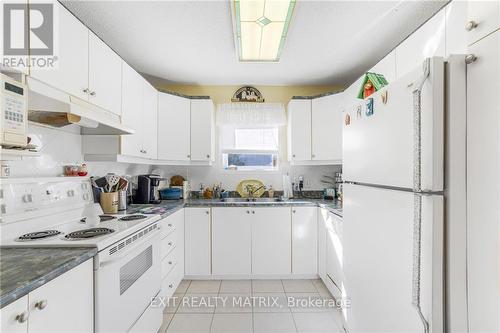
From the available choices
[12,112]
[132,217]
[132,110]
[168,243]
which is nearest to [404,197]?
[12,112]

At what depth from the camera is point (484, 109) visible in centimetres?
75

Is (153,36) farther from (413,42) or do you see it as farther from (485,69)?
(485,69)

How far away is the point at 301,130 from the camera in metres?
3.01

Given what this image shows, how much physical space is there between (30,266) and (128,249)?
1.64 feet

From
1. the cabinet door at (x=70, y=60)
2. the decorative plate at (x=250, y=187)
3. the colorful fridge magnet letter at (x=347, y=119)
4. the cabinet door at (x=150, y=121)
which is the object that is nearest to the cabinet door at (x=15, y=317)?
the cabinet door at (x=70, y=60)

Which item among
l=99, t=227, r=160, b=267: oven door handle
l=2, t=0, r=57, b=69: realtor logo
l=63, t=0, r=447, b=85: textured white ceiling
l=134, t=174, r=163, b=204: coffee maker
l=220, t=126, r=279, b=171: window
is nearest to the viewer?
l=2, t=0, r=57, b=69: realtor logo

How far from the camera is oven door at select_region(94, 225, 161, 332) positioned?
1178 millimetres

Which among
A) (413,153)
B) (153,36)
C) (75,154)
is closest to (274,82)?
(153,36)

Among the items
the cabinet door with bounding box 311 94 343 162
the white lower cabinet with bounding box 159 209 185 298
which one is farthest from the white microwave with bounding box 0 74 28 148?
the cabinet door with bounding box 311 94 343 162

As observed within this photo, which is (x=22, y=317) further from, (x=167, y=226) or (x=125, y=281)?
(x=167, y=226)

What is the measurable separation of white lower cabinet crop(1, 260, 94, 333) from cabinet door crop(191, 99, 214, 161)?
6.41 ft

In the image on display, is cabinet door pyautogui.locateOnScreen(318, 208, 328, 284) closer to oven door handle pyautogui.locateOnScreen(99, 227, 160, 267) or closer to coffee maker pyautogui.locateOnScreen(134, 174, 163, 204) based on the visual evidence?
oven door handle pyautogui.locateOnScreen(99, 227, 160, 267)

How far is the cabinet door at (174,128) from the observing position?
286cm

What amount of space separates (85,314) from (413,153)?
150 centimetres
